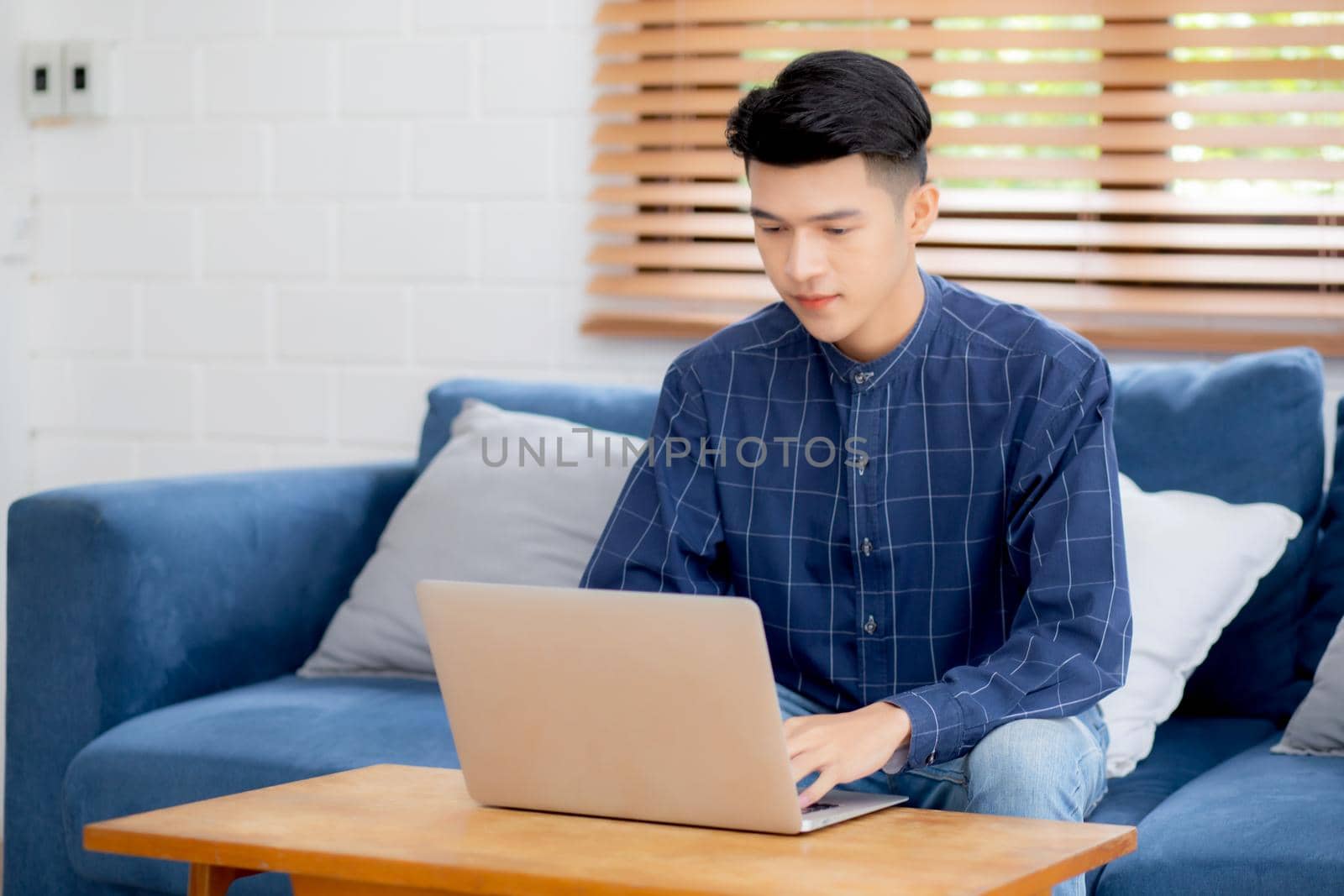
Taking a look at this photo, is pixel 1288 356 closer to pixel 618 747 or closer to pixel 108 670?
pixel 618 747

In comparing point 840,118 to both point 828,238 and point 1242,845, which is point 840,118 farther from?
point 1242,845

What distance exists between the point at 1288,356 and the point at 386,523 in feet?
4.27

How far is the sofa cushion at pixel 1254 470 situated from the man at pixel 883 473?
1.60 ft

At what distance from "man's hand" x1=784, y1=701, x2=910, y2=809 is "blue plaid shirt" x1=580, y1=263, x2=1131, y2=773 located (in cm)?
22

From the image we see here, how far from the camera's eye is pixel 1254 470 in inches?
81.3

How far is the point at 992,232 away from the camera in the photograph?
250 centimetres

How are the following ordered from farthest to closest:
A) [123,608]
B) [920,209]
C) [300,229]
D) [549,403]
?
[300,229] → [549,403] → [123,608] → [920,209]

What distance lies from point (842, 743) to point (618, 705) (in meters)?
0.22

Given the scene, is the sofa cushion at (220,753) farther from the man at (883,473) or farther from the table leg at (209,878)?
the table leg at (209,878)

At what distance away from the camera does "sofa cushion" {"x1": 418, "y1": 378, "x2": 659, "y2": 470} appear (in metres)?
2.39

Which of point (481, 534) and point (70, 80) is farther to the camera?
point (70, 80)

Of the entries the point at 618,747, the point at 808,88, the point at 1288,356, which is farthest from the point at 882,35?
the point at 618,747

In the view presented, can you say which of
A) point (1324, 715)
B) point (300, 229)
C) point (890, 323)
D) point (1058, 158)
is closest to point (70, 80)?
point (300, 229)

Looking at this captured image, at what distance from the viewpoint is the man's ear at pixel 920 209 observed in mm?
1656
